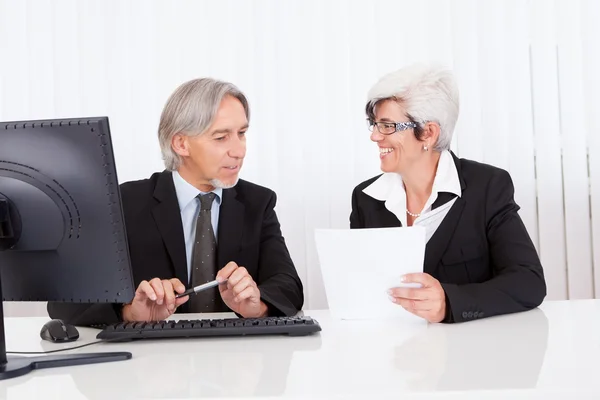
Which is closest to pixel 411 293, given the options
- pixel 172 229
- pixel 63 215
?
pixel 63 215

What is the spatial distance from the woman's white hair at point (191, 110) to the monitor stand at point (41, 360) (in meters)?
1.25

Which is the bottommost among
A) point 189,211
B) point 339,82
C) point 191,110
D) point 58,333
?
point 58,333

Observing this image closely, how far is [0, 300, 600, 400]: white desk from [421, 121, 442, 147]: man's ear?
0.95m

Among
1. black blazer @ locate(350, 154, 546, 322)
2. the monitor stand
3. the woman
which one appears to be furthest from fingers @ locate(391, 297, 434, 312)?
the monitor stand

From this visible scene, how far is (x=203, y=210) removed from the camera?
264cm

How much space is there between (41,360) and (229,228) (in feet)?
3.86

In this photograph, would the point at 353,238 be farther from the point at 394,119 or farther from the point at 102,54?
the point at 102,54

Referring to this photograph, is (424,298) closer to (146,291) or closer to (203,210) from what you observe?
(146,291)

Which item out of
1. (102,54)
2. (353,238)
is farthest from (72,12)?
(353,238)

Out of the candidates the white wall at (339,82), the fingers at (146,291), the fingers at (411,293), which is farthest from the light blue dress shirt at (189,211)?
the white wall at (339,82)

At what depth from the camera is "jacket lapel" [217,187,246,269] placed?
261 cm

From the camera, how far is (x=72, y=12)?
156 inches

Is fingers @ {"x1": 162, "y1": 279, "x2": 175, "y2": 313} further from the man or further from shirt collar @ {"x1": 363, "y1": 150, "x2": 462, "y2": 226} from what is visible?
shirt collar @ {"x1": 363, "y1": 150, "x2": 462, "y2": 226}

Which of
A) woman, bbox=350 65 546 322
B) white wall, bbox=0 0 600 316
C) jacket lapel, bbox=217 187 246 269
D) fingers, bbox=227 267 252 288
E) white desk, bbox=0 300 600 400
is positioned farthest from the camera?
white wall, bbox=0 0 600 316
